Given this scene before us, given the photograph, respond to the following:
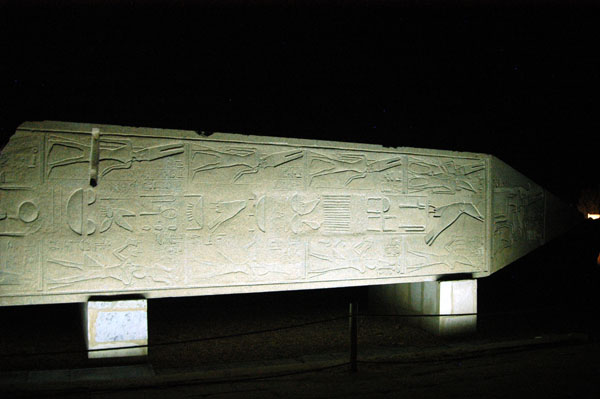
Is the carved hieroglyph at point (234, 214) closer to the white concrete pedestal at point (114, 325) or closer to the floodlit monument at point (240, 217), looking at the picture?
the floodlit monument at point (240, 217)

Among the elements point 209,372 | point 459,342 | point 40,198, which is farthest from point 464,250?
point 40,198

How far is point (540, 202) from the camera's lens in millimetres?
6824

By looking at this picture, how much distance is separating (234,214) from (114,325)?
165 centimetres

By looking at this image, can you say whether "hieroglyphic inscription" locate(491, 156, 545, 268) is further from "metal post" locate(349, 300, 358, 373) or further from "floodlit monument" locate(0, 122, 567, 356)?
"metal post" locate(349, 300, 358, 373)

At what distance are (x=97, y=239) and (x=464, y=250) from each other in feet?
15.1

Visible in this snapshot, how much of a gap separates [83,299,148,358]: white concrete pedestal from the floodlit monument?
19mm

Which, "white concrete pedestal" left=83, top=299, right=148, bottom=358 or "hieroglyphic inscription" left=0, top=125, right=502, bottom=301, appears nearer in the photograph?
"hieroglyphic inscription" left=0, top=125, right=502, bottom=301

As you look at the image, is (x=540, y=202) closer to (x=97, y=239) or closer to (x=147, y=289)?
(x=147, y=289)

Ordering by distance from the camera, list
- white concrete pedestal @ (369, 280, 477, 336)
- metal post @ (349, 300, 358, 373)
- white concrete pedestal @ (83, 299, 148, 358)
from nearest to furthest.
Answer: white concrete pedestal @ (83, 299, 148, 358) < metal post @ (349, 300, 358, 373) < white concrete pedestal @ (369, 280, 477, 336)

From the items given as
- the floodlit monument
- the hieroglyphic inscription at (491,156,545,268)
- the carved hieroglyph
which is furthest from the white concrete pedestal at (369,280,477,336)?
the hieroglyphic inscription at (491,156,545,268)

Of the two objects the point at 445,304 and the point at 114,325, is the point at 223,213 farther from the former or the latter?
the point at 445,304

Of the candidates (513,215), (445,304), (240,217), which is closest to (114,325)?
(240,217)

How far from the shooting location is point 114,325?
4641mm

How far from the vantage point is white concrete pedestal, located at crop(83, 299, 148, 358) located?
4.57 metres
